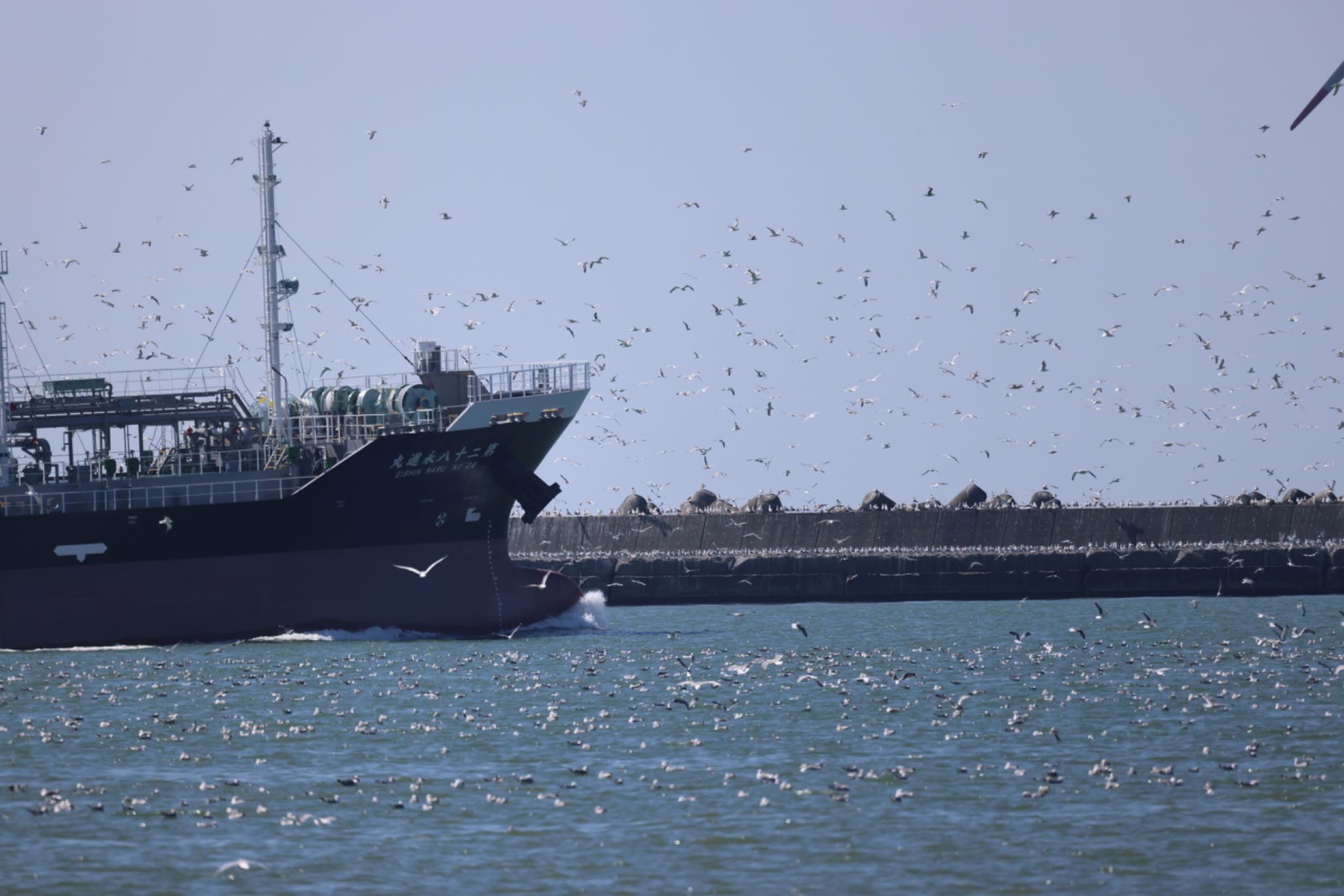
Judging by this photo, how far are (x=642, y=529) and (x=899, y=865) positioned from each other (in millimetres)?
69582

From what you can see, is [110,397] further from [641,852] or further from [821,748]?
[641,852]

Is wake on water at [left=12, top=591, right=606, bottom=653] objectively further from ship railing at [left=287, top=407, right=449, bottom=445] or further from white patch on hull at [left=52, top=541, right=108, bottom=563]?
ship railing at [left=287, top=407, right=449, bottom=445]

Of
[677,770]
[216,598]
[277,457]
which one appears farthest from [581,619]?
[677,770]

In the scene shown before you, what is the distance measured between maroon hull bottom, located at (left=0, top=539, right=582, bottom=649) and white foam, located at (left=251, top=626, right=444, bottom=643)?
15 centimetres

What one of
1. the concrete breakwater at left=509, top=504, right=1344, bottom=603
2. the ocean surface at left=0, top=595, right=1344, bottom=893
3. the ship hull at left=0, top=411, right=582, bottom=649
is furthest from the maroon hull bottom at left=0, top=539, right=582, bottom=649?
the concrete breakwater at left=509, top=504, right=1344, bottom=603

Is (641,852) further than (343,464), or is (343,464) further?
(343,464)

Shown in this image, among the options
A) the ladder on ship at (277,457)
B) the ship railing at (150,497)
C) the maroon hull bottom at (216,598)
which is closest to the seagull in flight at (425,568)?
the maroon hull bottom at (216,598)

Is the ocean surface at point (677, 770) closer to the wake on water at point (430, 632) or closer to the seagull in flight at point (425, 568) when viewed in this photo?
the wake on water at point (430, 632)

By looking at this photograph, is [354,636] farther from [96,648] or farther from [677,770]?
[677,770]

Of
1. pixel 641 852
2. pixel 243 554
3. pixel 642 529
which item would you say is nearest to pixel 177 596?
pixel 243 554

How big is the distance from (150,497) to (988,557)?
36134 mm

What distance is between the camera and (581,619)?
5344 centimetres

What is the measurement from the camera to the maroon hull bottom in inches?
1848

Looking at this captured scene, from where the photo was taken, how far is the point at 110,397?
167 feet
